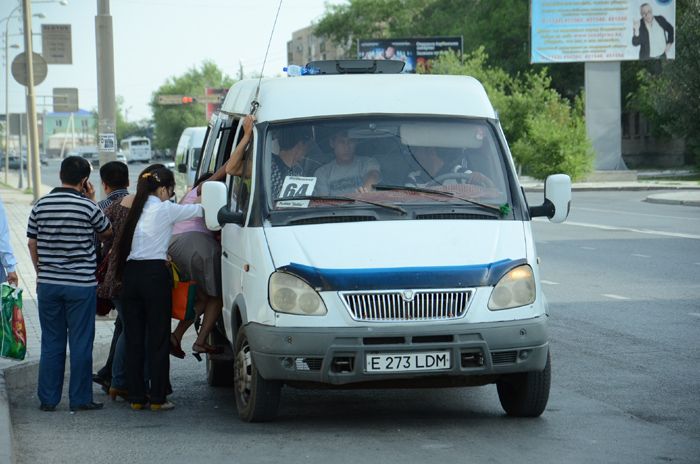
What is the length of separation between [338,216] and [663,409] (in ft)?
7.74

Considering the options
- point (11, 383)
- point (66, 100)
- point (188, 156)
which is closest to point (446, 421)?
point (11, 383)

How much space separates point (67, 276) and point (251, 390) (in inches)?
61.6

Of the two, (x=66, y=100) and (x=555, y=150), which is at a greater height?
(x=66, y=100)

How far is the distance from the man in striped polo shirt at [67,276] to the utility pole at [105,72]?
22.2ft

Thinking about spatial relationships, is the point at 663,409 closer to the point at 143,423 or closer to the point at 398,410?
the point at 398,410

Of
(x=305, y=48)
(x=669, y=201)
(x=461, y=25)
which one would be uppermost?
(x=305, y=48)

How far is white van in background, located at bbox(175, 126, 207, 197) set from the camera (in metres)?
34.5

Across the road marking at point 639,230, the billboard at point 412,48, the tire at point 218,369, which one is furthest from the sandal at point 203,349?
the billboard at point 412,48

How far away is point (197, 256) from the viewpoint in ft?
29.5

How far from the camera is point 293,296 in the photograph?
24.0ft

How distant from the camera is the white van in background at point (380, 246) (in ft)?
23.7

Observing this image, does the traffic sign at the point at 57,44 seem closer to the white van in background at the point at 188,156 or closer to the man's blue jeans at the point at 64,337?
the white van in background at the point at 188,156

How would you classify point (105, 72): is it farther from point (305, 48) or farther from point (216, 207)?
point (305, 48)

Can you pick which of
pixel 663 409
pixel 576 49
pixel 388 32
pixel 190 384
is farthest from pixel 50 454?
pixel 388 32
